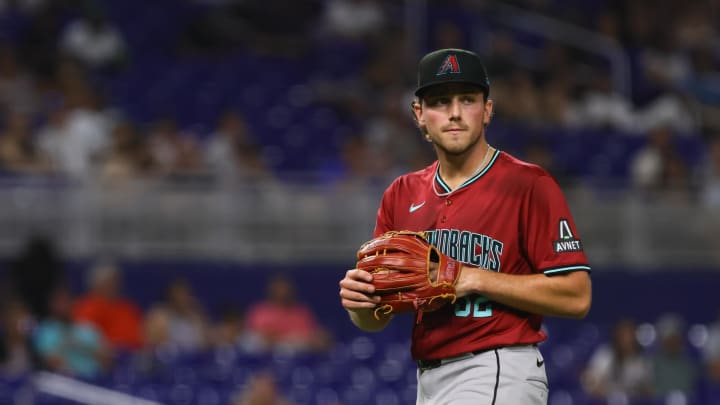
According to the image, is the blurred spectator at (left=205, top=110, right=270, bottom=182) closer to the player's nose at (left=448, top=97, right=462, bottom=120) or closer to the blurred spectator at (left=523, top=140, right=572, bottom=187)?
the blurred spectator at (left=523, top=140, right=572, bottom=187)

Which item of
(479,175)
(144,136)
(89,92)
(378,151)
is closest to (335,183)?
(378,151)

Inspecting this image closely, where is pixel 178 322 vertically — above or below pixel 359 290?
below

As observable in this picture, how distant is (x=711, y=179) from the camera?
1154 centimetres

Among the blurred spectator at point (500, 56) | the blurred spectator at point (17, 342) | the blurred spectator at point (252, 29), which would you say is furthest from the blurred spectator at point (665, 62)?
the blurred spectator at point (17, 342)

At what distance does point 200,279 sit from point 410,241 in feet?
25.1

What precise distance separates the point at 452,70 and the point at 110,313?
21.9 ft

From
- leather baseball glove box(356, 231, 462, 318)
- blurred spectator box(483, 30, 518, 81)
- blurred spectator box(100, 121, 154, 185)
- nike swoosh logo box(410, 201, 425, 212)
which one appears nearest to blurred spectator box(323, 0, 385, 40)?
blurred spectator box(483, 30, 518, 81)

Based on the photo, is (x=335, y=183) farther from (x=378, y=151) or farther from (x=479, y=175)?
(x=479, y=175)

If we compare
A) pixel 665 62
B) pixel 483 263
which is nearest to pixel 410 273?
pixel 483 263

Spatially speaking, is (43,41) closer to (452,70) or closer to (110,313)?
(110,313)

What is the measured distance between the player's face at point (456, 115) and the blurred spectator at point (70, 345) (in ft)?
19.4

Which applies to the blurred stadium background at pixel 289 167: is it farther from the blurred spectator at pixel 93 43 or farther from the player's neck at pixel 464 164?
the player's neck at pixel 464 164

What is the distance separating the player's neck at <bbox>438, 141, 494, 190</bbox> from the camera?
13.1ft

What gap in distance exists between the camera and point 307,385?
938cm
